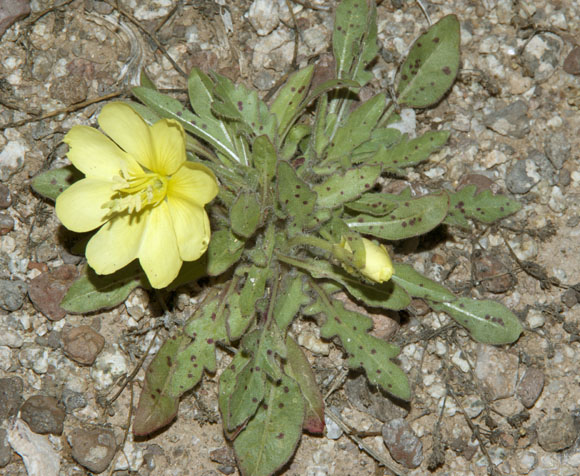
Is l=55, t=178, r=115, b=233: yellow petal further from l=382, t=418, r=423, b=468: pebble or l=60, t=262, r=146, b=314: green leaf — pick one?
l=382, t=418, r=423, b=468: pebble

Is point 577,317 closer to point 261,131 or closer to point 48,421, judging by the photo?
point 261,131

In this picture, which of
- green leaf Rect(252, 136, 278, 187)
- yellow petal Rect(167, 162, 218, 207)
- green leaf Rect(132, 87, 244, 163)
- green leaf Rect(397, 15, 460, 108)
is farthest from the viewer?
green leaf Rect(397, 15, 460, 108)

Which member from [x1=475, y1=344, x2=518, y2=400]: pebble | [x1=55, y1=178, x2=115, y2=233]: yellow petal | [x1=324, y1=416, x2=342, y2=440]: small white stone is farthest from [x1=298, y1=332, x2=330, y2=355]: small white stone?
[x1=55, y1=178, x2=115, y2=233]: yellow petal

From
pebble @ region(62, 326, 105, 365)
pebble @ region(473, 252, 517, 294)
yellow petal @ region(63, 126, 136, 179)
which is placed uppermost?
yellow petal @ region(63, 126, 136, 179)

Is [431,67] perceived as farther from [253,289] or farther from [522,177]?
[253,289]

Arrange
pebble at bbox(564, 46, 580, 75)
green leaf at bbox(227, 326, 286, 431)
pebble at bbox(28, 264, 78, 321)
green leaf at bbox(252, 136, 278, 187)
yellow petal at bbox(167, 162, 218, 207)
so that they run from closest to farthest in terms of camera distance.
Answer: yellow petal at bbox(167, 162, 218, 207) < green leaf at bbox(252, 136, 278, 187) < green leaf at bbox(227, 326, 286, 431) < pebble at bbox(28, 264, 78, 321) < pebble at bbox(564, 46, 580, 75)

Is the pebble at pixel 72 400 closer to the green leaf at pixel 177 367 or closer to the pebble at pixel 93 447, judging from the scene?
the pebble at pixel 93 447

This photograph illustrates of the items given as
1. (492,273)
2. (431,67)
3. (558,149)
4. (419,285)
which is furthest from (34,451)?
(558,149)

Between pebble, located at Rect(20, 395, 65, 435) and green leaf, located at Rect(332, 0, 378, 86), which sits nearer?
pebble, located at Rect(20, 395, 65, 435)
